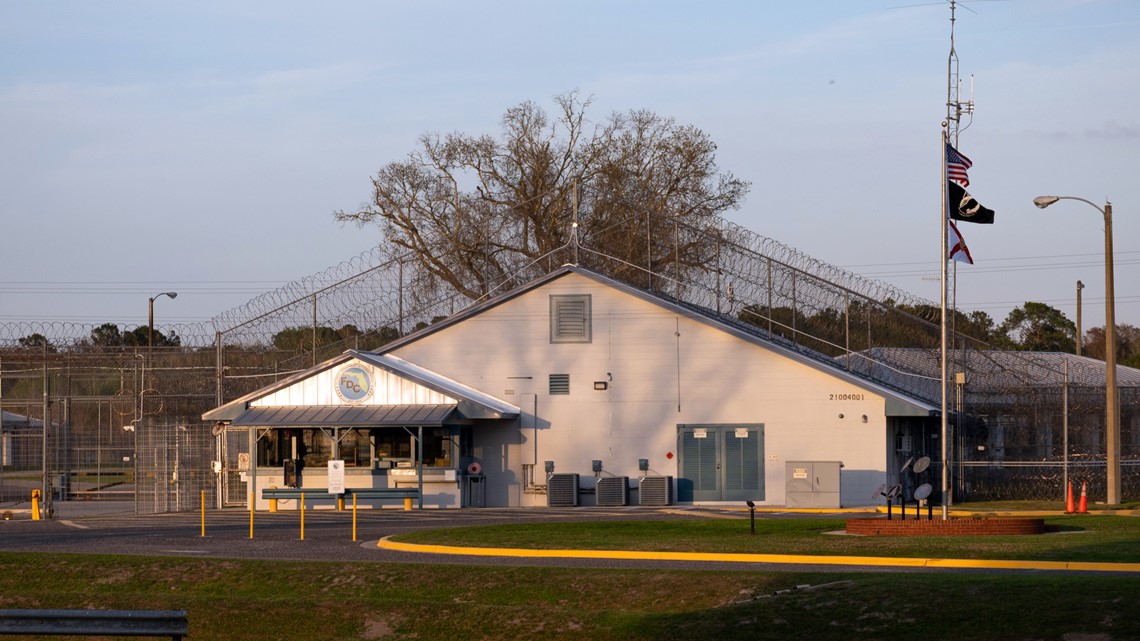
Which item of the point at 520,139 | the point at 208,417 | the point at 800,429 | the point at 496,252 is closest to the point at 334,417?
the point at 208,417

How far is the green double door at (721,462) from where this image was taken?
37.7 metres

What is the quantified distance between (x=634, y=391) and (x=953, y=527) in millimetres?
14992

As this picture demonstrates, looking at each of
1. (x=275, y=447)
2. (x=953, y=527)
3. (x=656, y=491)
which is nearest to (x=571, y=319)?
(x=656, y=491)

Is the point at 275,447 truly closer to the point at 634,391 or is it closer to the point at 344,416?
the point at 344,416

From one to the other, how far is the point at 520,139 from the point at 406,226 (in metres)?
6.32

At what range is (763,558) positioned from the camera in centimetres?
2094

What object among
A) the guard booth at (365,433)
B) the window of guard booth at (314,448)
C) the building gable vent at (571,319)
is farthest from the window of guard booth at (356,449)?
the building gable vent at (571,319)

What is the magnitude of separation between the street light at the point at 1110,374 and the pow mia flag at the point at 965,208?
701 centimetres

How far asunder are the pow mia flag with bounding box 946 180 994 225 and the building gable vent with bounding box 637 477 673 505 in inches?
501

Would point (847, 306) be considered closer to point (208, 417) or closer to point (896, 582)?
point (208, 417)

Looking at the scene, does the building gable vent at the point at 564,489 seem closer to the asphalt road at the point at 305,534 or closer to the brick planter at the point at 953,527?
the asphalt road at the point at 305,534

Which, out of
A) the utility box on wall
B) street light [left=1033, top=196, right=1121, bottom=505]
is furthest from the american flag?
the utility box on wall

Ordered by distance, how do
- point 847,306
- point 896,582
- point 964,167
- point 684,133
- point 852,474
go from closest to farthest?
point 896,582, point 964,167, point 852,474, point 847,306, point 684,133

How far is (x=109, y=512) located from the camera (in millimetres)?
37750
